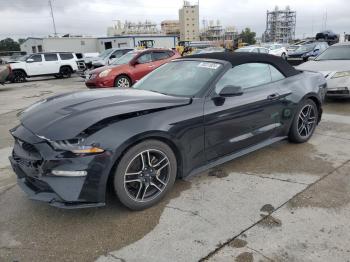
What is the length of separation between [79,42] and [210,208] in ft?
168

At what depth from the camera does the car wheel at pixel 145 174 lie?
9.79 ft

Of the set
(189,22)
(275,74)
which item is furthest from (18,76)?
(189,22)

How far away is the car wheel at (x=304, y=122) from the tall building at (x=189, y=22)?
339 feet

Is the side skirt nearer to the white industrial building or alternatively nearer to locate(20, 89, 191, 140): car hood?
locate(20, 89, 191, 140): car hood

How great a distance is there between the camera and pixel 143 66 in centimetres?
1158

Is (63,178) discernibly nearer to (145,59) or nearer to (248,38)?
(145,59)

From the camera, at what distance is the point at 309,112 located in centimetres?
499

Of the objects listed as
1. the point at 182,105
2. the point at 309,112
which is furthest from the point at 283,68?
the point at 182,105

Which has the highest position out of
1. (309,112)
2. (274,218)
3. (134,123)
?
(134,123)

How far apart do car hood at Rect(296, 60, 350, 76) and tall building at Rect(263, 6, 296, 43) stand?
104 meters

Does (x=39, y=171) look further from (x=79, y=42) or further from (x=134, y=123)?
(x=79, y=42)

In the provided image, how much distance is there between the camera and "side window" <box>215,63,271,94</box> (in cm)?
382

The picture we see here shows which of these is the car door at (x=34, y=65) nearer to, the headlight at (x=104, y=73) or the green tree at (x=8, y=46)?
the headlight at (x=104, y=73)

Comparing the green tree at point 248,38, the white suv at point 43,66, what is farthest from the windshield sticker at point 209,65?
the green tree at point 248,38
